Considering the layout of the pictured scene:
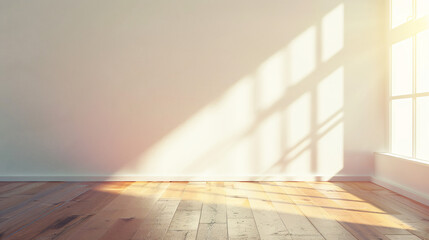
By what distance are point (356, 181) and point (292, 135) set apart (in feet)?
2.47

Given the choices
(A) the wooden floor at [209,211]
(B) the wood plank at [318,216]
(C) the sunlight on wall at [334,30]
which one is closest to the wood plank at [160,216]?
(A) the wooden floor at [209,211]

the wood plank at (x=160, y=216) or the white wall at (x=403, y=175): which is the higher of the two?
the white wall at (x=403, y=175)

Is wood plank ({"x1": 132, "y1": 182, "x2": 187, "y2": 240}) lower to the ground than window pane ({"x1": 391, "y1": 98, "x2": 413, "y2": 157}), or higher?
lower

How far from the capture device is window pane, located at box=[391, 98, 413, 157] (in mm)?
2719

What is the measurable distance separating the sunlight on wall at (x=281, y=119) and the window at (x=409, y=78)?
456mm

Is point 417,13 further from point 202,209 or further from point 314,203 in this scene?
point 202,209

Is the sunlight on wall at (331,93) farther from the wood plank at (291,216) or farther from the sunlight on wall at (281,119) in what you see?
the wood plank at (291,216)

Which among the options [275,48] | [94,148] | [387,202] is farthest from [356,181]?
[94,148]

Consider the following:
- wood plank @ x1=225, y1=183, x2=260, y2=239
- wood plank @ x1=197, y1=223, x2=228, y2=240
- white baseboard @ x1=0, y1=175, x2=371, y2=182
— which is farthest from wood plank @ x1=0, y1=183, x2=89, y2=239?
wood plank @ x1=225, y1=183, x2=260, y2=239

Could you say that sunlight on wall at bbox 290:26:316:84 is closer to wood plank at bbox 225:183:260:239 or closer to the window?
the window

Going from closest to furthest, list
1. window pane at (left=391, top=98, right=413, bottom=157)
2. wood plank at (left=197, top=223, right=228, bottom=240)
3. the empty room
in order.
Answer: wood plank at (left=197, top=223, right=228, bottom=240) → window pane at (left=391, top=98, right=413, bottom=157) → the empty room

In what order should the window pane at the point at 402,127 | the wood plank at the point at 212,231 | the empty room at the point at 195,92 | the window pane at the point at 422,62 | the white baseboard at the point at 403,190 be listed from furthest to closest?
the empty room at the point at 195,92
the window pane at the point at 402,127
the window pane at the point at 422,62
the white baseboard at the point at 403,190
the wood plank at the point at 212,231

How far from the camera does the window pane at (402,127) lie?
2.72 metres

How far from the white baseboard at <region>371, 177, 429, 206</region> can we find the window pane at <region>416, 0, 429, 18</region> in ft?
4.44
